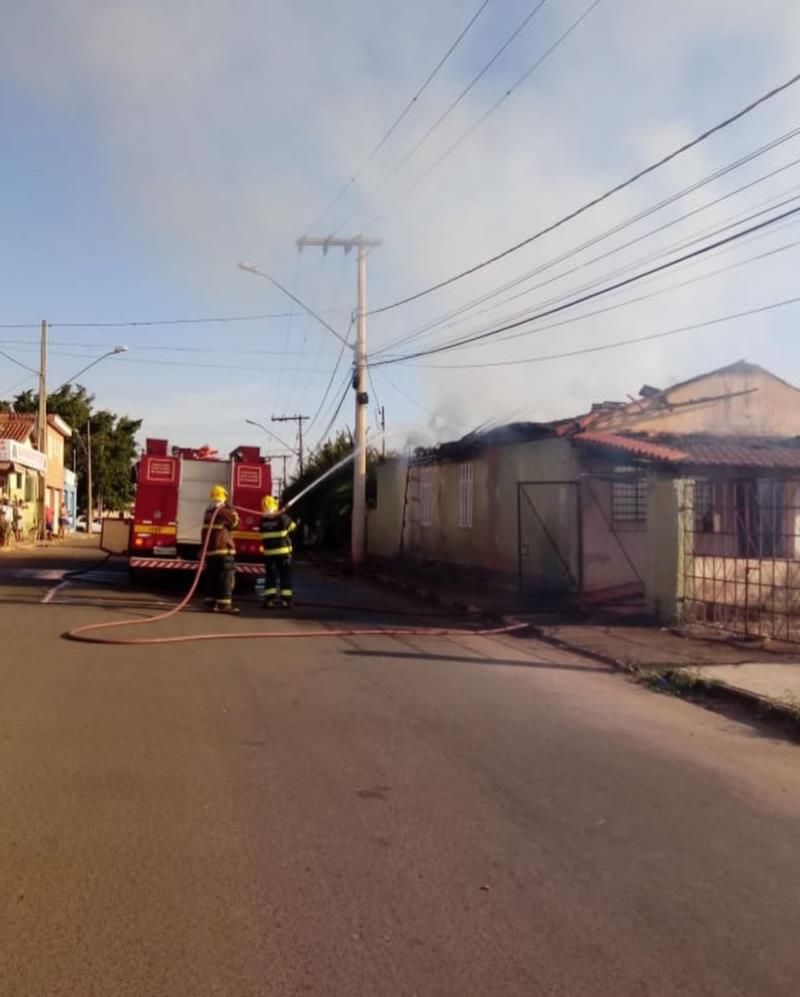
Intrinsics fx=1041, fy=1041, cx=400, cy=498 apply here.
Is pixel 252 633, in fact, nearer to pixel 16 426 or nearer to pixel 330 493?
pixel 330 493

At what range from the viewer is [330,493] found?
3956 centimetres

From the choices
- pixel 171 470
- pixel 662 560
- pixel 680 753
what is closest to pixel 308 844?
pixel 680 753

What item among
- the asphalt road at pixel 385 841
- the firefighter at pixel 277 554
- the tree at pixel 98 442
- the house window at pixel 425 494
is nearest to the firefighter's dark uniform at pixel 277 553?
the firefighter at pixel 277 554

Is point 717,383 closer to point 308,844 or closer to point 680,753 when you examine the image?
point 680,753

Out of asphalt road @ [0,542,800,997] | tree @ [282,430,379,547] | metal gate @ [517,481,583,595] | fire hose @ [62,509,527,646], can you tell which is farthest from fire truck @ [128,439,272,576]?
tree @ [282,430,379,547]

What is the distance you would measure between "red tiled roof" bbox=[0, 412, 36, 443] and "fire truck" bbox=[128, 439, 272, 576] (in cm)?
3049

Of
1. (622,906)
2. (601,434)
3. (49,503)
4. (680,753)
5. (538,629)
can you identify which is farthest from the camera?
(49,503)

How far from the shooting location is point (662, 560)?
47.0ft

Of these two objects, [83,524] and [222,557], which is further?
[83,524]

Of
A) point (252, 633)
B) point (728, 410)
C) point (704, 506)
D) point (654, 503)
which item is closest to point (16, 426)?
point (728, 410)

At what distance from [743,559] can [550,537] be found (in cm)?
500

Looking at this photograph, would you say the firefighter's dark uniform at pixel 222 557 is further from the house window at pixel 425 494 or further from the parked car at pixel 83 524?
the parked car at pixel 83 524

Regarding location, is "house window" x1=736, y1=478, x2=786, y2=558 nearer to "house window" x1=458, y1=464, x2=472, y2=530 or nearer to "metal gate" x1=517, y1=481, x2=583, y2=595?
"metal gate" x1=517, y1=481, x2=583, y2=595

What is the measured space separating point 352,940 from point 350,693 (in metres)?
5.07
